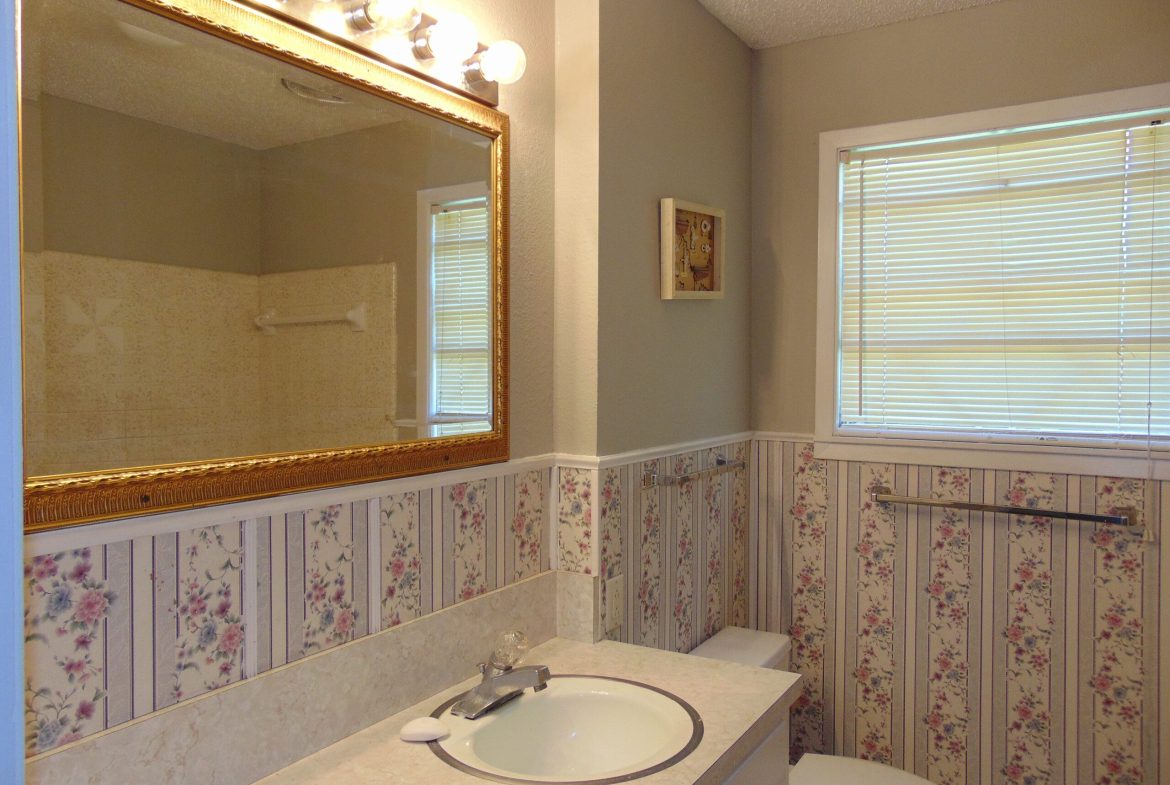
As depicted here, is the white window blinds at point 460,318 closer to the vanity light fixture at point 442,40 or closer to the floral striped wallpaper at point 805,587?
the floral striped wallpaper at point 805,587

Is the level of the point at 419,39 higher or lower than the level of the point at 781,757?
higher

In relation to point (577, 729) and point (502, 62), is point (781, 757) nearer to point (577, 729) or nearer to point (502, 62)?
point (577, 729)

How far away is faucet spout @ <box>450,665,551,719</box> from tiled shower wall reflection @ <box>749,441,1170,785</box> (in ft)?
3.89

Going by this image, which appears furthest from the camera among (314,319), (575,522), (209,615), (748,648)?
(748,648)

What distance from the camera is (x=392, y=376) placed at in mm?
1400

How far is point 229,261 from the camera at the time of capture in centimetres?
112

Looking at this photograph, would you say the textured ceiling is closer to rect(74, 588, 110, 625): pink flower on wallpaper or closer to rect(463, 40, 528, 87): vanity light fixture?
rect(463, 40, 528, 87): vanity light fixture

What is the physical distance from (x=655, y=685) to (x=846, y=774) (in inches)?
32.0

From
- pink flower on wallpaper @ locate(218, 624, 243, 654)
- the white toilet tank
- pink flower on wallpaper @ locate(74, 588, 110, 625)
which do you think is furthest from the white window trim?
pink flower on wallpaper @ locate(74, 588, 110, 625)

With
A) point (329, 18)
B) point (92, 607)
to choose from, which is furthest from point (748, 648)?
point (329, 18)

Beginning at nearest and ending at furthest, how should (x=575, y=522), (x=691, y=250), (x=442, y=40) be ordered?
(x=442, y=40)
(x=575, y=522)
(x=691, y=250)

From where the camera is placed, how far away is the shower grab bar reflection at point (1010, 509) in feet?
6.66

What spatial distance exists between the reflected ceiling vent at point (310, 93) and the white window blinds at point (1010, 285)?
158cm

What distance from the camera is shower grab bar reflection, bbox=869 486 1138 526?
6.66ft
